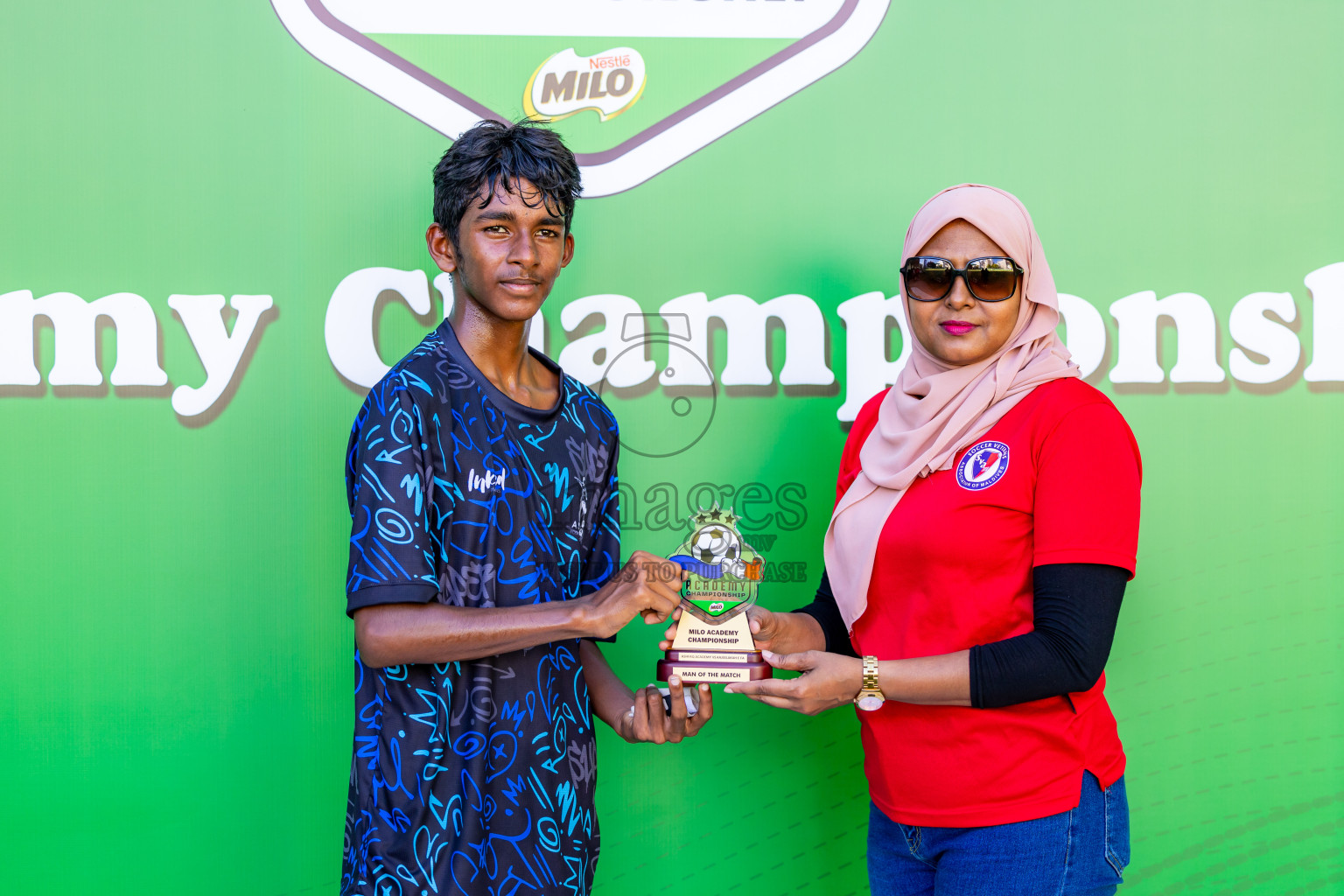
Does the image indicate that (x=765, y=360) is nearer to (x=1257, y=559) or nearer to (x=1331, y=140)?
(x=1257, y=559)

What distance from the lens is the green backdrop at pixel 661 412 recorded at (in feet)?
8.73

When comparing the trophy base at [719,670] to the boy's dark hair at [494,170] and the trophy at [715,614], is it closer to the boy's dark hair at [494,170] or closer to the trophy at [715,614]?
the trophy at [715,614]

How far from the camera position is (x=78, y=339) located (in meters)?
2.65

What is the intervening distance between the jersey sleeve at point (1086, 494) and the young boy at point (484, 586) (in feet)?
2.67

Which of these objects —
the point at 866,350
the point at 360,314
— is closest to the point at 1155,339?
the point at 866,350

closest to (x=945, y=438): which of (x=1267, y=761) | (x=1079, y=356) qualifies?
(x=1079, y=356)

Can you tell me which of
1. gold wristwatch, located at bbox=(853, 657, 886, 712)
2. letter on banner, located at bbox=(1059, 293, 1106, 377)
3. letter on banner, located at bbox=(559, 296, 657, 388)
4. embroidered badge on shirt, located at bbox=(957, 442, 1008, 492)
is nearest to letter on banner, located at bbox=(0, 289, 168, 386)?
letter on banner, located at bbox=(559, 296, 657, 388)

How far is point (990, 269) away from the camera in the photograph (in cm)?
199

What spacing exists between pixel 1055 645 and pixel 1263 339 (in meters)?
1.70

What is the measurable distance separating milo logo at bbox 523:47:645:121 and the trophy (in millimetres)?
1423

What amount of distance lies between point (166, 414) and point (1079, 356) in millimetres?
2824

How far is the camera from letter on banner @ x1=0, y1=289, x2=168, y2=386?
2.64 m

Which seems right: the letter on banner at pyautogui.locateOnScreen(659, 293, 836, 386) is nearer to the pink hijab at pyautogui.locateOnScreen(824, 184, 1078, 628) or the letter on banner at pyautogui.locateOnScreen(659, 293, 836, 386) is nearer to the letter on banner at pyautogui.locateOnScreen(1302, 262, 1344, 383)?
the pink hijab at pyautogui.locateOnScreen(824, 184, 1078, 628)

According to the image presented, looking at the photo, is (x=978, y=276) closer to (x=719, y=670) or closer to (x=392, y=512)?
(x=719, y=670)
